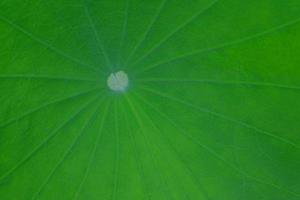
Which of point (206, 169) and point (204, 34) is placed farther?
point (206, 169)

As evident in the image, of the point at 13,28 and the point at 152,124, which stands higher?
the point at 13,28

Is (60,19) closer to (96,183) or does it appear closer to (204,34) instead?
(204,34)

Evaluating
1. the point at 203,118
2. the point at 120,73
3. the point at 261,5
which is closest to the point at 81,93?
the point at 120,73

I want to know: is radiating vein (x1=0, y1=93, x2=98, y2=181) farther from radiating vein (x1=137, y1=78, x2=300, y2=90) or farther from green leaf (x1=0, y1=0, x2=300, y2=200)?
radiating vein (x1=137, y1=78, x2=300, y2=90)

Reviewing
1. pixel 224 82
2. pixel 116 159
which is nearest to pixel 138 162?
pixel 116 159

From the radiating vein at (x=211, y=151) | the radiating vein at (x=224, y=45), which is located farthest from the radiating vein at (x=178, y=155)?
the radiating vein at (x=224, y=45)

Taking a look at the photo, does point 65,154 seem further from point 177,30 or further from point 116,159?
point 177,30

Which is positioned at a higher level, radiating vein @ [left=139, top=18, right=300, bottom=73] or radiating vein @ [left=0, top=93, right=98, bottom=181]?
radiating vein @ [left=139, top=18, right=300, bottom=73]

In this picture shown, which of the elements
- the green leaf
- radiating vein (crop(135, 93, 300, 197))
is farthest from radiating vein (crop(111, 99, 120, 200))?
radiating vein (crop(135, 93, 300, 197))
